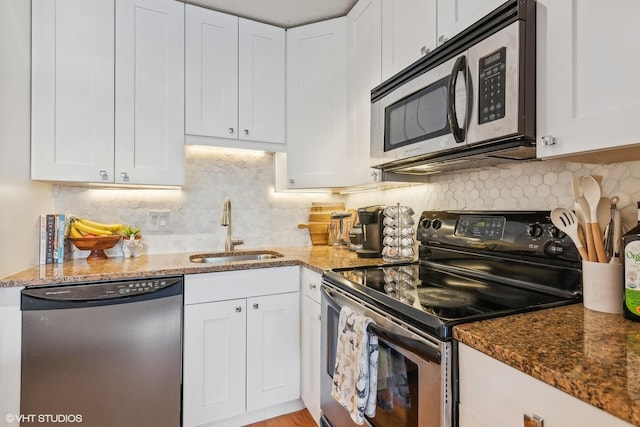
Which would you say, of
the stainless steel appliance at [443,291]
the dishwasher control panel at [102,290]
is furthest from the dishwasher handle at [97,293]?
the stainless steel appliance at [443,291]

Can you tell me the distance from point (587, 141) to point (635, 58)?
0.20 meters

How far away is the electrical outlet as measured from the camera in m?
2.21

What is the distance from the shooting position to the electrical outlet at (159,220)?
2.21 metres

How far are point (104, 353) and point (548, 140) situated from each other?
192 centimetres

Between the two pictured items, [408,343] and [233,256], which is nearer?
[408,343]

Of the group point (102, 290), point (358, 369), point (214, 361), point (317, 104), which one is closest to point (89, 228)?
point (102, 290)

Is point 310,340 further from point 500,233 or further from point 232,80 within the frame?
point 232,80

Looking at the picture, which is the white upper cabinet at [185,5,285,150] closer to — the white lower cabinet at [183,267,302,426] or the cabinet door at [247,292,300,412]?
the white lower cabinet at [183,267,302,426]

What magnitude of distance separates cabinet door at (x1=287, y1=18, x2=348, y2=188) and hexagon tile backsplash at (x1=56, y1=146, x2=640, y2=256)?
1.15 ft

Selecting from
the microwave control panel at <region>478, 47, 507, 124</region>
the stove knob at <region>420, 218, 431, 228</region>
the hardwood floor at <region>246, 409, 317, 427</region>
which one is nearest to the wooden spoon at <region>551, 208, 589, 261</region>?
the microwave control panel at <region>478, 47, 507, 124</region>

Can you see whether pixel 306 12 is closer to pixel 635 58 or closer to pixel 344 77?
pixel 344 77

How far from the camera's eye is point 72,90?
1745 mm

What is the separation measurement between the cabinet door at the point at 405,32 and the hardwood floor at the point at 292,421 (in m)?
1.97

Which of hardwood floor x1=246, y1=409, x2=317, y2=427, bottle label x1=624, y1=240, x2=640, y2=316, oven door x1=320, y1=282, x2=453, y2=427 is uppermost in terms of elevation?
bottle label x1=624, y1=240, x2=640, y2=316
